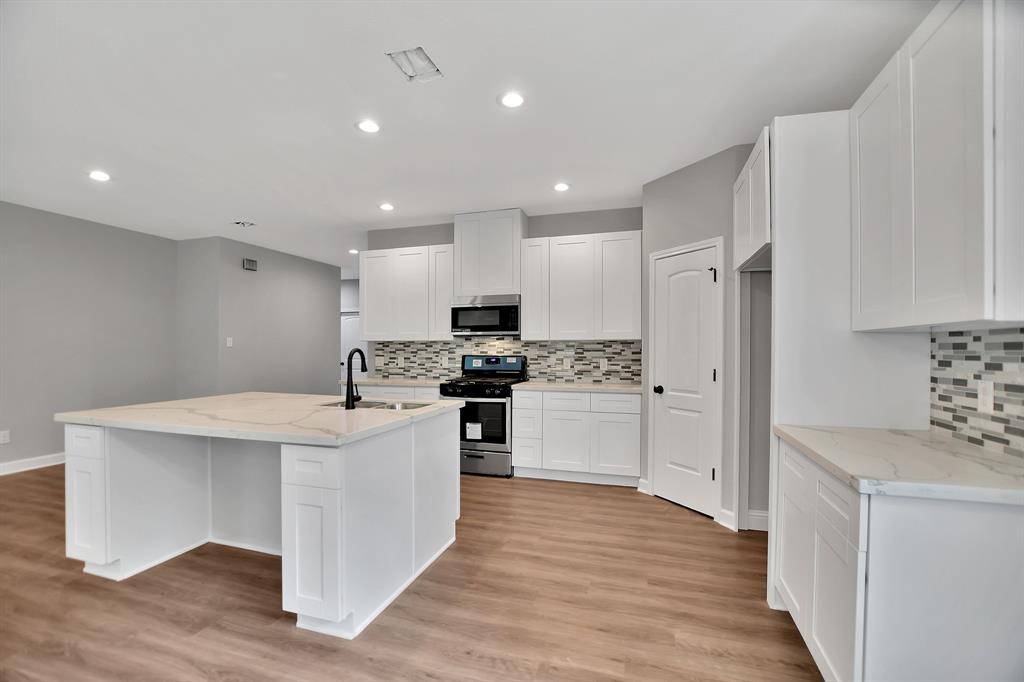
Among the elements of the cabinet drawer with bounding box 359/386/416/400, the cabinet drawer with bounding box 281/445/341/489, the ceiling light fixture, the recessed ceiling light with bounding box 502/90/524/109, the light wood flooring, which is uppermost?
the recessed ceiling light with bounding box 502/90/524/109

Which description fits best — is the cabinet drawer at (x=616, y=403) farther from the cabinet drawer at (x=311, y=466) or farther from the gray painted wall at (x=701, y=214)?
the cabinet drawer at (x=311, y=466)

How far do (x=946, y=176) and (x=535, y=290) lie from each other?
3.36 m

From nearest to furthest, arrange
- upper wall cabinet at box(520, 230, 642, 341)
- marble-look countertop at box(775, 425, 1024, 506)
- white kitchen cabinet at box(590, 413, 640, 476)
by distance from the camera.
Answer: marble-look countertop at box(775, 425, 1024, 506)
white kitchen cabinet at box(590, 413, 640, 476)
upper wall cabinet at box(520, 230, 642, 341)

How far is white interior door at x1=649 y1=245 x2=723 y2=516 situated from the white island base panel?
1761 millimetres

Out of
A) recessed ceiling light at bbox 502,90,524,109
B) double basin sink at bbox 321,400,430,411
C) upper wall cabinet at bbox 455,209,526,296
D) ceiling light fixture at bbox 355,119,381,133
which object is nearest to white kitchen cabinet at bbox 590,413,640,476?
upper wall cabinet at bbox 455,209,526,296

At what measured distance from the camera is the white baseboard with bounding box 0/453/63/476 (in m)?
4.30

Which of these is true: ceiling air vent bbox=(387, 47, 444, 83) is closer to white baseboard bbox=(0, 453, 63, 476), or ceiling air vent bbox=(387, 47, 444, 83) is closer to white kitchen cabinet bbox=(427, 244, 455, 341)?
white kitchen cabinet bbox=(427, 244, 455, 341)

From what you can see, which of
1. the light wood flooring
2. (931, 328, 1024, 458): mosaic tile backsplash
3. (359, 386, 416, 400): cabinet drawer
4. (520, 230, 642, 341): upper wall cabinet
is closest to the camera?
(931, 328, 1024, 458): mosaic tile backsplash

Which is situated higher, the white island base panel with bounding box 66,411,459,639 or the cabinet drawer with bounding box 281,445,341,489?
the cabinet drawer with bounding box 281,445,341,489

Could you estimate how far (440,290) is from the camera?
4949mm

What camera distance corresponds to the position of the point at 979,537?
47.4 inches

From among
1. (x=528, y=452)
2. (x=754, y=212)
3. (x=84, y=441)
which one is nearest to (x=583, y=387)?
(x=528, y=452)

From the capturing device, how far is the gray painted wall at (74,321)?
4379mm

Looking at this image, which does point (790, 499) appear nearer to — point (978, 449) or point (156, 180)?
point (978, 449)
